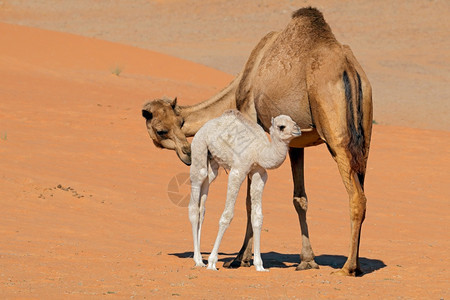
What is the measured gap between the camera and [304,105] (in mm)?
10047

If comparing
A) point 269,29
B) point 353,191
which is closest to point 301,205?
point 353,191

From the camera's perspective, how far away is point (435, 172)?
21.4m

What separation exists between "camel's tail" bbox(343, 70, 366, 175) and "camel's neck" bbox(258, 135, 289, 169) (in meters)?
0.90

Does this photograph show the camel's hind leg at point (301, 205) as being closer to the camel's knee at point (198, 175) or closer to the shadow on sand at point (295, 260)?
the shadow on sand at point (295, 260)

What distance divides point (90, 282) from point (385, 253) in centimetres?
543

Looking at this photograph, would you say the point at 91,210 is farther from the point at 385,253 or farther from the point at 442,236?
the point at 442,236

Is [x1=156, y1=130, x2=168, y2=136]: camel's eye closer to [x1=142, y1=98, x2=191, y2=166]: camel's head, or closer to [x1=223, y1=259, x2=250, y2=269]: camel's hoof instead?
[x1=142, y1=98, x2=191, y2=166]: camel's head

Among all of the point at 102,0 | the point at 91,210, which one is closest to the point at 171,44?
the point at 102,0

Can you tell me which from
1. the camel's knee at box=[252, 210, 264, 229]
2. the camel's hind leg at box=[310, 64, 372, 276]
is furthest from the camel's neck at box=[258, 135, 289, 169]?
the camel's hind leg at box=[310, 64, 372, 276]

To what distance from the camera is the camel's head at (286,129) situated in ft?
30.3

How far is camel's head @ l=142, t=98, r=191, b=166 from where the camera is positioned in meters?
11.0

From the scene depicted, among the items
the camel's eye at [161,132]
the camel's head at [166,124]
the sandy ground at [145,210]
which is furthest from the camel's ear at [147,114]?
the sandy ground at [145,210]

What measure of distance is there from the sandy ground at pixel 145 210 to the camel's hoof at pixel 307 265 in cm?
18

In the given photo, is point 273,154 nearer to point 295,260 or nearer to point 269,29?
point 295,260
